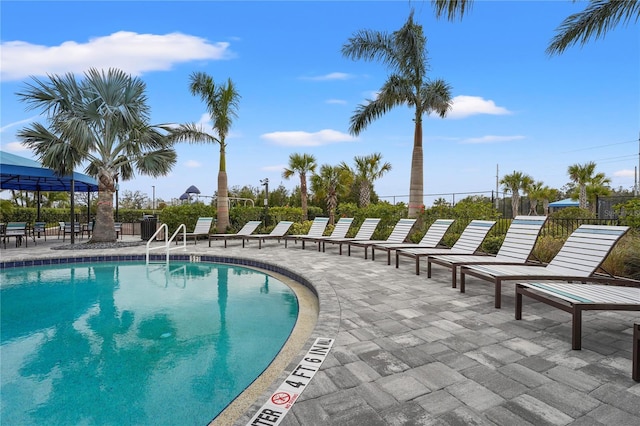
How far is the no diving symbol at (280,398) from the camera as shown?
209cm

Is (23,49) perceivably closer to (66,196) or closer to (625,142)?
(66,196)

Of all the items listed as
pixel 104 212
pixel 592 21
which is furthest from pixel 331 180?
pixel 592 21

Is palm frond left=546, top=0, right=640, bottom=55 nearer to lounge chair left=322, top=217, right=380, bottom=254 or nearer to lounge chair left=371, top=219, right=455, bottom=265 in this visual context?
lounge chair left=371, top=219, right=455, bottom=265

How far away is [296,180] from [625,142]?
35.7m

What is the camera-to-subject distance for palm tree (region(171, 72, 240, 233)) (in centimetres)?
1459

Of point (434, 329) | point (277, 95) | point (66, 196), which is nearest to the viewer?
point (434, 329)

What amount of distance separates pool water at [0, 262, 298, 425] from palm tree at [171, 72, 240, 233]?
815 centimetres

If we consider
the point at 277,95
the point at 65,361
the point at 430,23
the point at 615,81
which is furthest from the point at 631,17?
the point at 277,95

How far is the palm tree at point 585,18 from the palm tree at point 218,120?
10103mm

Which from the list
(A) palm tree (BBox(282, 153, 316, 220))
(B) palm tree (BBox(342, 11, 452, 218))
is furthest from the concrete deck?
(A) palm tree (BBox(282, 153, 316, 220))

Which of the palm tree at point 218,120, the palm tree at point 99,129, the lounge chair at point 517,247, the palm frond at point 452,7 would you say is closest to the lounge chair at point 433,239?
the lounge chair at point 517,247

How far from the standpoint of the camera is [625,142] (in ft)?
114

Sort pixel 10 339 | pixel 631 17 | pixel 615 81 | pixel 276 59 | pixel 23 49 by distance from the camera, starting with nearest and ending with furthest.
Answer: pixel 10 339 → pixel 631 17 → pixel 23 49 → pixel 615 81 → pixel 276 59

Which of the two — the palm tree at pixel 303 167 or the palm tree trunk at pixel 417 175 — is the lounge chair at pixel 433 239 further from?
the palm tree at pixel 303 167
